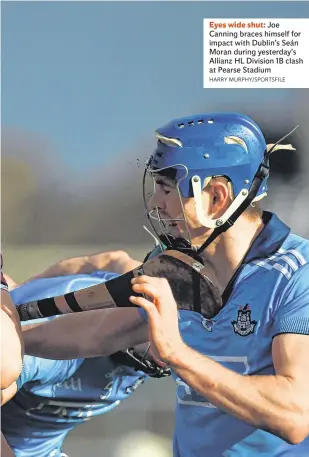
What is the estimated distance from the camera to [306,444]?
5.24 ft

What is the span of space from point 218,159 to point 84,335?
64 centimetres

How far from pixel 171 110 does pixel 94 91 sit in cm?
23

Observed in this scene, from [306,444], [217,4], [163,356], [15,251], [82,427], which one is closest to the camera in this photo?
[163,356]

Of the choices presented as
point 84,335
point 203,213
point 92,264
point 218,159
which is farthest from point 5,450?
point 218,159

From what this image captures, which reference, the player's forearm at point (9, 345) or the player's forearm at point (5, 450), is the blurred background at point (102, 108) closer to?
the player's forearm at point (9, 345)

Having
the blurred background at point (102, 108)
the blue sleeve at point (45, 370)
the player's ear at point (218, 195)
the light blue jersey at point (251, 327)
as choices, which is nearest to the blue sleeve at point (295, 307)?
the light blue jersey at point (251, 327)

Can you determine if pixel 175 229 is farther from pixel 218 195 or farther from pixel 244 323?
pixel 244 323

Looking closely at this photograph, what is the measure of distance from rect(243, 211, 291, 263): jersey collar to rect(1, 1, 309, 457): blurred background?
273 millimetres

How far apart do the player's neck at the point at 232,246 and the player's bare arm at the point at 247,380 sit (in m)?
0.26

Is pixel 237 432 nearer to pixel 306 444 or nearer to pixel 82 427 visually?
pixel 306 444

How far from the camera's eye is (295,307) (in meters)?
1.53

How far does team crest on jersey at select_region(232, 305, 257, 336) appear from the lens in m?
1.63

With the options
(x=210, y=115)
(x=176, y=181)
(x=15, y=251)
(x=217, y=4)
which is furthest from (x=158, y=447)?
(x=217, y=4)

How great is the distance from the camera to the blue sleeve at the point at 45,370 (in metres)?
2.00
